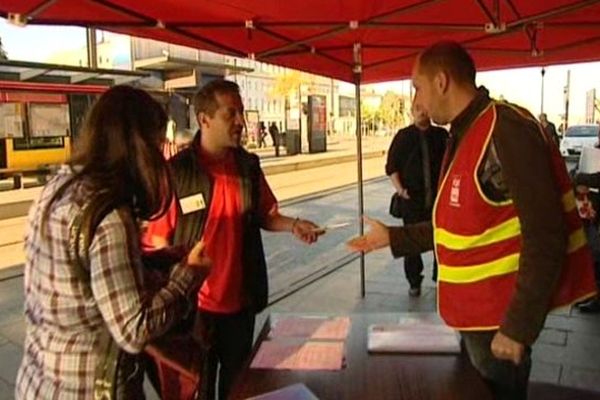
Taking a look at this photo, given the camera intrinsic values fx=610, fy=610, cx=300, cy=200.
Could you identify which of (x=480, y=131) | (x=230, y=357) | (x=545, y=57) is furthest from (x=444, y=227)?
(x=545, y=57)

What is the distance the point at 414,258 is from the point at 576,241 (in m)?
3.64

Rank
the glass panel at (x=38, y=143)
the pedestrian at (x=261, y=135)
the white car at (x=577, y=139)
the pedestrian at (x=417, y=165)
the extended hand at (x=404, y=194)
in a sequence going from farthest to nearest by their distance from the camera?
1. the pedestrian at (x=261, y=135)
2. the white car at (x=577, y=139)
3. the glass panel at (x=38, y=143)
4. the extended hand at (x=404, y=194)
5. the pedestrian at (x=417, y=165)

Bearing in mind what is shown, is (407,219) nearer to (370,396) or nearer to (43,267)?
(370,396)

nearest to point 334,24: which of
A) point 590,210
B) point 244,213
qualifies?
point 244,213

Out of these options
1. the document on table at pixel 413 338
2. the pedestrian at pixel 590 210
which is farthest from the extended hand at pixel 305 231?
the pedestrian at pixel 590 210

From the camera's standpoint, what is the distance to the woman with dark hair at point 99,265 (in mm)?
1334

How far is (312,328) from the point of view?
221 cm

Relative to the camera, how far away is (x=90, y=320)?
139 cm

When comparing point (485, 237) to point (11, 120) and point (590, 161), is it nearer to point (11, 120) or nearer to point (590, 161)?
point (590, 161)

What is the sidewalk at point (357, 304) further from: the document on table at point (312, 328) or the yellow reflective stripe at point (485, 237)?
the yellow reflective stripe at point (485, 237)

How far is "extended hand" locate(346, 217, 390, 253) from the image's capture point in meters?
2.11

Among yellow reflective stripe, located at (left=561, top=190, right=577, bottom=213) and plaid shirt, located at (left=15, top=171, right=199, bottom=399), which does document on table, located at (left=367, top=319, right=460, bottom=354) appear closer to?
yellow reflective stripe, located at (left=561, top=190, right=577, bottom=213)

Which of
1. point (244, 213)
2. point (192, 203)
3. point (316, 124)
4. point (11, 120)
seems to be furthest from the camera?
point (316, 124)

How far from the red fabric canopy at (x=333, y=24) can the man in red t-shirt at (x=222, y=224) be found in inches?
31.3
